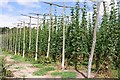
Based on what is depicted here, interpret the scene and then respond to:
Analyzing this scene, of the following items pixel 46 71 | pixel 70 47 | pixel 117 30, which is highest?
pixel 117 30

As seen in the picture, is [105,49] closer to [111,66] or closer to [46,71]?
[111,66]

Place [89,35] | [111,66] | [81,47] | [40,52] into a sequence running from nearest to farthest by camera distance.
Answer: [111,66] → [81,47] → [89,35] → [40,52]

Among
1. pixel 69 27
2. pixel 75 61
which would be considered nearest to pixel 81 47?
pixel 75 61

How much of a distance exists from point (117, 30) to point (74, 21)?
2.71 metres

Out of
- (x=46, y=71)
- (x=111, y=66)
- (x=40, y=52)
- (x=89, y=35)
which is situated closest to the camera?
(x=111, y=66)

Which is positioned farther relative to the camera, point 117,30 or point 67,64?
point 67,64

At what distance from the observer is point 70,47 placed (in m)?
13.2

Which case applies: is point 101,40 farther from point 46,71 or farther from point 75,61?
point 46,71

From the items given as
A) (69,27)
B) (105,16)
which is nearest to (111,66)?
(105,16)

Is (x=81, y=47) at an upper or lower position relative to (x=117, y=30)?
lower

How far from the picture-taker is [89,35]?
1342 cm

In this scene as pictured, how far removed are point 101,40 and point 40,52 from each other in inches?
300

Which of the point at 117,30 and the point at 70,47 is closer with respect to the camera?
the point at 117,30

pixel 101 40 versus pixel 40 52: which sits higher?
pixel 101 40
